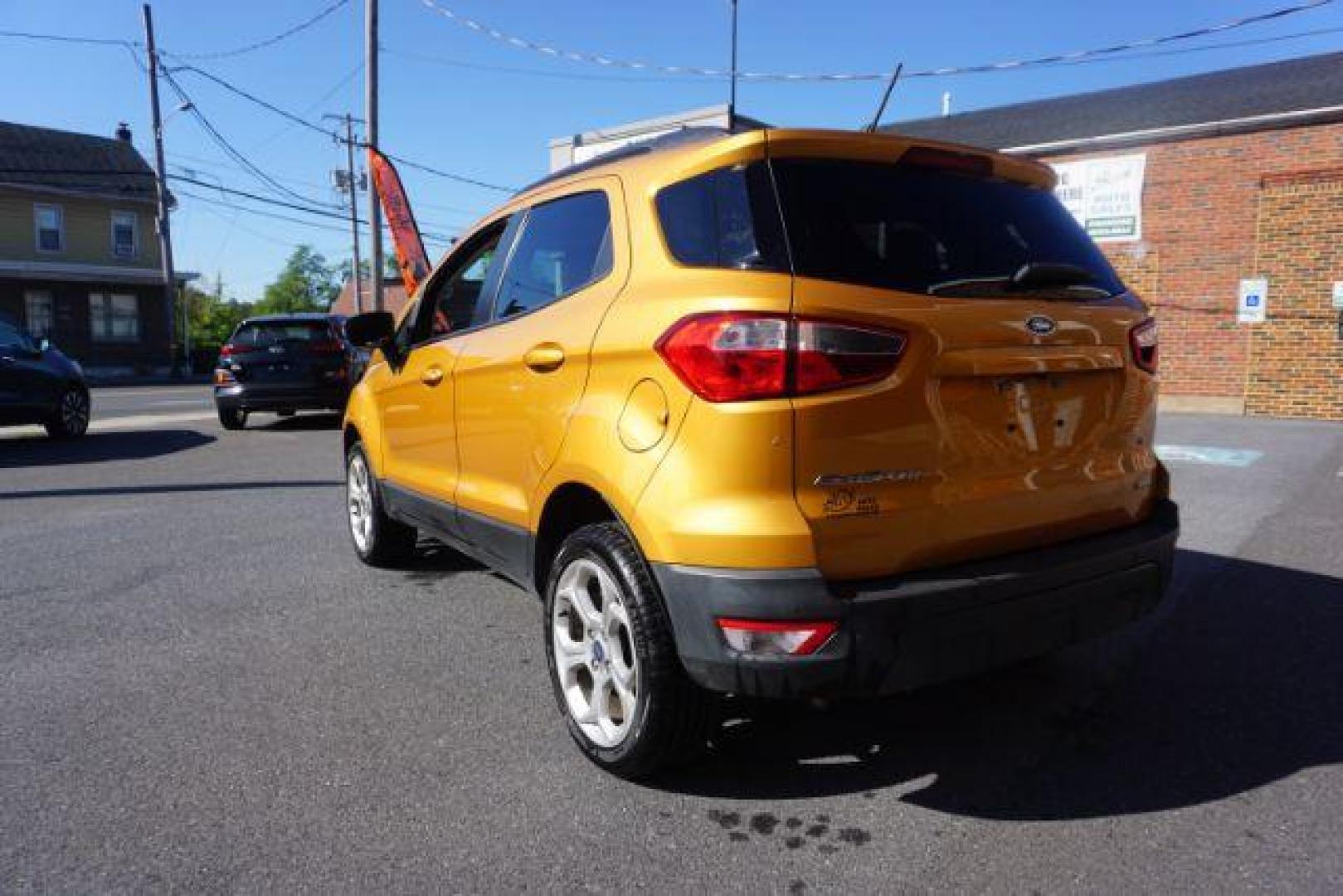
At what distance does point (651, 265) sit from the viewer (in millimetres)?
2727

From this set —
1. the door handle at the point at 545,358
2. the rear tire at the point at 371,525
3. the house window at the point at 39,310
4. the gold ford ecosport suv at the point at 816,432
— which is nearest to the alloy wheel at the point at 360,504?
the rear tire at the point at 371,525

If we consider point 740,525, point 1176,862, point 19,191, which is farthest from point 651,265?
point 19,191

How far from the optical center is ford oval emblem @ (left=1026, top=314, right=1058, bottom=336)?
8.57ft

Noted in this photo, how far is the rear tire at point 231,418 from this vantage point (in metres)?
12.8

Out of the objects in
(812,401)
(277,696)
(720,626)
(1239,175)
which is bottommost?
(277,696)

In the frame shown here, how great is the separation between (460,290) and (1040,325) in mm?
2500

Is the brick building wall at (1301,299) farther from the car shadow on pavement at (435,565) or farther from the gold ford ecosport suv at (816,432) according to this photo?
the car shadow on pavement at (435,565)

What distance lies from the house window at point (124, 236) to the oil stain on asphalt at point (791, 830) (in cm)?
3785

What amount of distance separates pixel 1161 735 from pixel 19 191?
3805cm

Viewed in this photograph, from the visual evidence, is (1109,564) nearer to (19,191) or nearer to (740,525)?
(740,525)

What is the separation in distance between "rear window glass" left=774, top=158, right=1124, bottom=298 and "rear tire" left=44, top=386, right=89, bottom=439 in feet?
37.9

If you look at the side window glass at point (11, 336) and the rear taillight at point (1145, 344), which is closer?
the rear taillight at point (1145, 344)

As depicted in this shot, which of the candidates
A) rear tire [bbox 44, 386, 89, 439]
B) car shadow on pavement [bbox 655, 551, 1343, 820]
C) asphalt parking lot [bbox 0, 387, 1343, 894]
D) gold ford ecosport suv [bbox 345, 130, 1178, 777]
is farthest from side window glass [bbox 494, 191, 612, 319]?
rear tire [bbox 44, 386, 89, 439]

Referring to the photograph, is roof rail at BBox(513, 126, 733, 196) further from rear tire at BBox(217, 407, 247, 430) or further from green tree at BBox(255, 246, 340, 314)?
green tree at BBox(255, 246, 340, 314)
